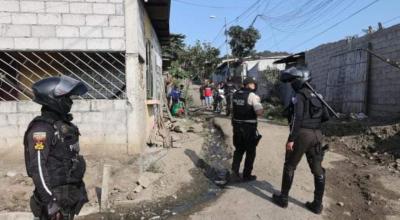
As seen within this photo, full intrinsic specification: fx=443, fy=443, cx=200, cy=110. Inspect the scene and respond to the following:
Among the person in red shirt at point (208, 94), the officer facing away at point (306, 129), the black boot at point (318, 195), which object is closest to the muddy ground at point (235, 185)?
the black boot at point (318, 195)

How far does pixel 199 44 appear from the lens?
42688mm

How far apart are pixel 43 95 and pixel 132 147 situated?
5.35m

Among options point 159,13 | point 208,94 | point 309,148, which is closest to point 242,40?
point 208,94

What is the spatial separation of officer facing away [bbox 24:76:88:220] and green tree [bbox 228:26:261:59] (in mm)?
39553

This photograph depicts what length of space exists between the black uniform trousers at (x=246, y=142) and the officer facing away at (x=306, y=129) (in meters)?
1.52

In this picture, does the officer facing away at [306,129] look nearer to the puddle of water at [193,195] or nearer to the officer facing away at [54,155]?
the puddle of water at [193,195]

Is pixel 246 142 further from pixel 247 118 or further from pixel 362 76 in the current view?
pixel 362 76

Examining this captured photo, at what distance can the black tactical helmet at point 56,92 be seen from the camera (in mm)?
3258

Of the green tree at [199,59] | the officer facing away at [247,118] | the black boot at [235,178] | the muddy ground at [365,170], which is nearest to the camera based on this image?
the muddy ground at [365,170]

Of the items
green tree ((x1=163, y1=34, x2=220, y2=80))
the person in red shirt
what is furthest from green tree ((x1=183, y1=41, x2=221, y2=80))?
the person in red shirt

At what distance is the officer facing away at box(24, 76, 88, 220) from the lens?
3127 millimetres

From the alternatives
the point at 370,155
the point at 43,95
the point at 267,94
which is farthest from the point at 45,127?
the point at 267,94

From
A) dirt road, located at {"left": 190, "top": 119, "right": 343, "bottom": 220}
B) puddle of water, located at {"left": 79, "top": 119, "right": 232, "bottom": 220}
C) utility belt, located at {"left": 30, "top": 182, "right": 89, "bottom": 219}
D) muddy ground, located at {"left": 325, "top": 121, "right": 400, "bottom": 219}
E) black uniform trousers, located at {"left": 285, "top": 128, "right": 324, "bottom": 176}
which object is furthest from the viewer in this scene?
puddle of water, located at {"left": 79, "top": 119, "right": 232, "bottom": 220}

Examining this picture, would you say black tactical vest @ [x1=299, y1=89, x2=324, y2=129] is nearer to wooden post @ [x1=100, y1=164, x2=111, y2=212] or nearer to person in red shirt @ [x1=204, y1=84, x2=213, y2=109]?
wooden post @ [x1=100, y1=164, x2=111, y2=212]
